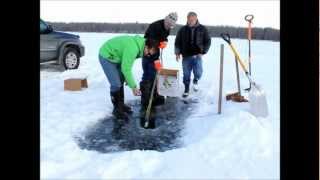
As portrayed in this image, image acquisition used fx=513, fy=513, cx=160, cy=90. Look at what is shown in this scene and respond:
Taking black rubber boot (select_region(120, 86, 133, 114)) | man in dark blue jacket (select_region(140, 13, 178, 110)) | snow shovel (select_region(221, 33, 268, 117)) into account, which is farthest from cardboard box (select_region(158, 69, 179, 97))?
snow shovel (select_region(221, 33, 268, 117))

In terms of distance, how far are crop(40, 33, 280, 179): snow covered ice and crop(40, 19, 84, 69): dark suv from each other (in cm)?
4

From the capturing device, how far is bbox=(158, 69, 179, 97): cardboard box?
2.05 metres

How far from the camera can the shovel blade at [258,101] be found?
79.2 inches

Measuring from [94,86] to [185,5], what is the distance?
1.59ft

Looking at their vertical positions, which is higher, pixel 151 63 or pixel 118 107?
pixel 151 63

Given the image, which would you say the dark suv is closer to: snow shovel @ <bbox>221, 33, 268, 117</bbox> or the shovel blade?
snow shovel @ <bbox>221, 33, 268, 117</bbox>

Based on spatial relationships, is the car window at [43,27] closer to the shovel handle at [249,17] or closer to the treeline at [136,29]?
the treeline at [136,29]

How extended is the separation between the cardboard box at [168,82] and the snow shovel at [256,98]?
249 mm

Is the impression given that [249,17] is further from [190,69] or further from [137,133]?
[137,133]

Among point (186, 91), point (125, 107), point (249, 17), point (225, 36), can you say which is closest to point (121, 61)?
point (125, 107)

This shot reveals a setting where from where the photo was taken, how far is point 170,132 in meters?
2.02

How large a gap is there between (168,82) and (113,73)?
0.22 metres
